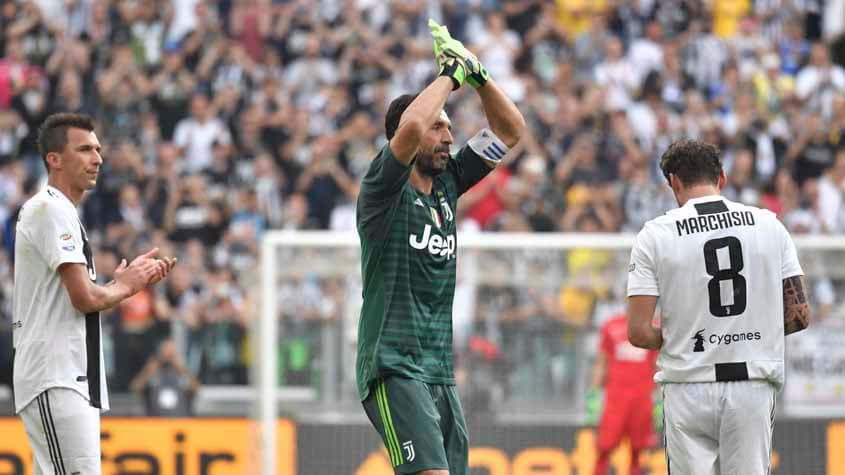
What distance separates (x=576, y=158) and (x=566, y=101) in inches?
45.1

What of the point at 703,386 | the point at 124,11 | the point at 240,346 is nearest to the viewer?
the point at 703,386

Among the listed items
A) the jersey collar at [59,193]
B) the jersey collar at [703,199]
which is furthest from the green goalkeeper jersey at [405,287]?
the jersey collar at [59,193]

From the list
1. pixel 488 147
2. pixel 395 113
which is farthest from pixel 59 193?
pixel 488 147

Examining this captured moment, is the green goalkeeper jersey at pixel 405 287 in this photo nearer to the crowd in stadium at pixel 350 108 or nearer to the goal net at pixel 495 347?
the goal net at pixel 495 347

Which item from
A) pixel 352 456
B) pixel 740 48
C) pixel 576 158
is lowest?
pixel 352 456

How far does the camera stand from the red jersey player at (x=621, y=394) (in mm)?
12664

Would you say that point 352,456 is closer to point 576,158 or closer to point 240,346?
point 240,346

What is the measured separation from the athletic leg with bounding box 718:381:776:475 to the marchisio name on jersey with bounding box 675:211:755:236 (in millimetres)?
732

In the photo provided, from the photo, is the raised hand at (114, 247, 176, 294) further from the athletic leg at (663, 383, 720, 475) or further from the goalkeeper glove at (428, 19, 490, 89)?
the athletic leg at (663, 383, 720, 475)

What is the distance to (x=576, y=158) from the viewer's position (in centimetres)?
1692

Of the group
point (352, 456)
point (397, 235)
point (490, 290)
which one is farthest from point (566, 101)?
point (397, 235)

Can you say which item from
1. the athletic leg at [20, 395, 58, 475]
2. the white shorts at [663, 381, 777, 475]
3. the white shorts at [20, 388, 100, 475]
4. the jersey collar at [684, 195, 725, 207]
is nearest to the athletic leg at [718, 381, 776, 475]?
the white shorts at [663, 381, 777, 475]

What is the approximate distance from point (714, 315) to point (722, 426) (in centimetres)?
52

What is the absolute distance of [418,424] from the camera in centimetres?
675
